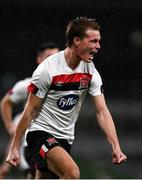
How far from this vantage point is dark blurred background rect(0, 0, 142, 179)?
13.8 metres

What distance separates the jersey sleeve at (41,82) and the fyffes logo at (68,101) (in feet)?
0.60

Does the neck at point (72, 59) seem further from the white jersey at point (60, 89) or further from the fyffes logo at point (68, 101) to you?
the fyffes logo at point (68, 101)

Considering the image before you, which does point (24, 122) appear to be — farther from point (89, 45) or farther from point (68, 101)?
point (89, 45)

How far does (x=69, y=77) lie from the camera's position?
24.8 feet

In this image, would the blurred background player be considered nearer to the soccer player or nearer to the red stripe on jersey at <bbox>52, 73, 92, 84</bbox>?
the soccer player

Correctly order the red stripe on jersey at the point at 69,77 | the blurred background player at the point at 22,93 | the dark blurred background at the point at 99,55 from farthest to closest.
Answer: the dark blurred background at the point at 99,55 → the blurred background player at the point at 22,93 → the red stripe on jersey at the point at 69,77

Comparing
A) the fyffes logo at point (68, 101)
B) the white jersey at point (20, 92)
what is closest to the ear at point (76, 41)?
the fyffes logo at point (68, 101)

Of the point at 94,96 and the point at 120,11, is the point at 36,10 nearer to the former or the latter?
the point at 120,11

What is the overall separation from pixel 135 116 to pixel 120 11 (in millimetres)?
1583

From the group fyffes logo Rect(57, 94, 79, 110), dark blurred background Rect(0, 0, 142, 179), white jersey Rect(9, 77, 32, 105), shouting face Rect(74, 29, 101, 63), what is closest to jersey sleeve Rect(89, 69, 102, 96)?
fyffes logo Rect(57, 94, 79, 110)

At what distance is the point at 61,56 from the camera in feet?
25.0

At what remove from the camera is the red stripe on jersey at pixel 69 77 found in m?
7.52

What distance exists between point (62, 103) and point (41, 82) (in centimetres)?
27

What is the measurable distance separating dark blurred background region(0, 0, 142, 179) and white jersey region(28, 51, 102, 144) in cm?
565
